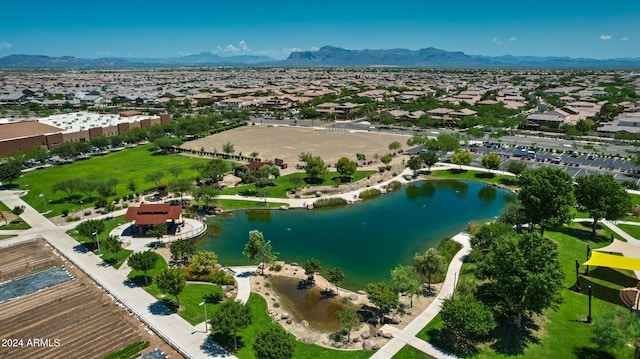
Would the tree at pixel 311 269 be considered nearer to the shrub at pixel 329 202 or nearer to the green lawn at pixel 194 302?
the green lawn at pixel 194 302

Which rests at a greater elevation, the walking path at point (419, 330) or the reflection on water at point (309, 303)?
the walking path at point (419, 330)

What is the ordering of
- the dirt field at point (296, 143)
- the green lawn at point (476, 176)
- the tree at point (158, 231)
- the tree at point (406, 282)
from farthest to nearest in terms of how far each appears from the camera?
the dirt field at point (296, 143) < the green lawn at point (476, 176) < the tree at point (158, 231) < the tree at point (406, 282)

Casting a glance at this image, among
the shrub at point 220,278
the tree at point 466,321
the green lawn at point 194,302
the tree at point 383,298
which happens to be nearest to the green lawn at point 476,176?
the tree at point 383,298

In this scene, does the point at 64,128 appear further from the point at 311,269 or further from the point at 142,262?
the point at 311,269

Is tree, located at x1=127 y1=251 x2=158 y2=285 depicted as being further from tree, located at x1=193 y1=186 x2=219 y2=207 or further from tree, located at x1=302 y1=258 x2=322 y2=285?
tree, located at x1=193 y1=186 x2=219 y2=207

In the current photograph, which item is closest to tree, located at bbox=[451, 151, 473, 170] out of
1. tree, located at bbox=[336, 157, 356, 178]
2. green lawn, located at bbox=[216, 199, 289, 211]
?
tree, located at bbox=[336, 157, 356, 178]

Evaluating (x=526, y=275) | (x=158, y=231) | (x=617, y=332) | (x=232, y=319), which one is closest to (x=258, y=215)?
(x=158, y=231)
